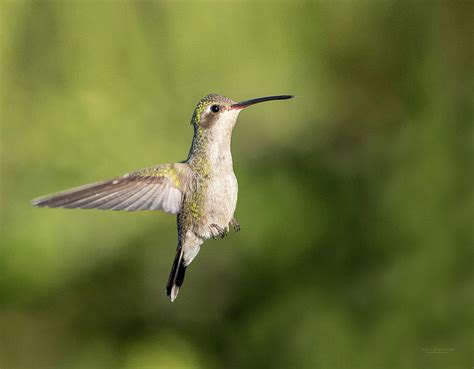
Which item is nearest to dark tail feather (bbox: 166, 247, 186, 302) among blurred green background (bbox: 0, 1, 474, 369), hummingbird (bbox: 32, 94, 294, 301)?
hummingbird (bbox: 32, 94, 294, 301)

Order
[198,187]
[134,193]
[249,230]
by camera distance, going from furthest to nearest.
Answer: [249,230]
[198,187]
[134,193]

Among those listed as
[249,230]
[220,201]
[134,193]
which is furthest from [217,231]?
[249,230]

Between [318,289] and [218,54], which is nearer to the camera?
[318,289]

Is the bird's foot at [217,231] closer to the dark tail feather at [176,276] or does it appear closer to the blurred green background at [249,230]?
the dark tail feather at [176,276]

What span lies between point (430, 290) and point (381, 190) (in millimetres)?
458

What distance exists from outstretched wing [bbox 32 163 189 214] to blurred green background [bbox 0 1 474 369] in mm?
1155

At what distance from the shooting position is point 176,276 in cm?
152

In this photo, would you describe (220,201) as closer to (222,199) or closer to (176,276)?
(222,199)

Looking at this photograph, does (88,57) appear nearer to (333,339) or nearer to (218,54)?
(218,54)

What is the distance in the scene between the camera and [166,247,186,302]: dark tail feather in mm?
1464

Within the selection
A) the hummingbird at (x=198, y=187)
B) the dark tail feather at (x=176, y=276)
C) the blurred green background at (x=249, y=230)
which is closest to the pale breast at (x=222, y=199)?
the hummingbird at (x=198, y=187)

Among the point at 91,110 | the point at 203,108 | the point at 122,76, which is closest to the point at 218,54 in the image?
the point at 122,76

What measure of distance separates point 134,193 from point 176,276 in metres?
0.27

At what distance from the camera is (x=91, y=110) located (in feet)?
9.69
